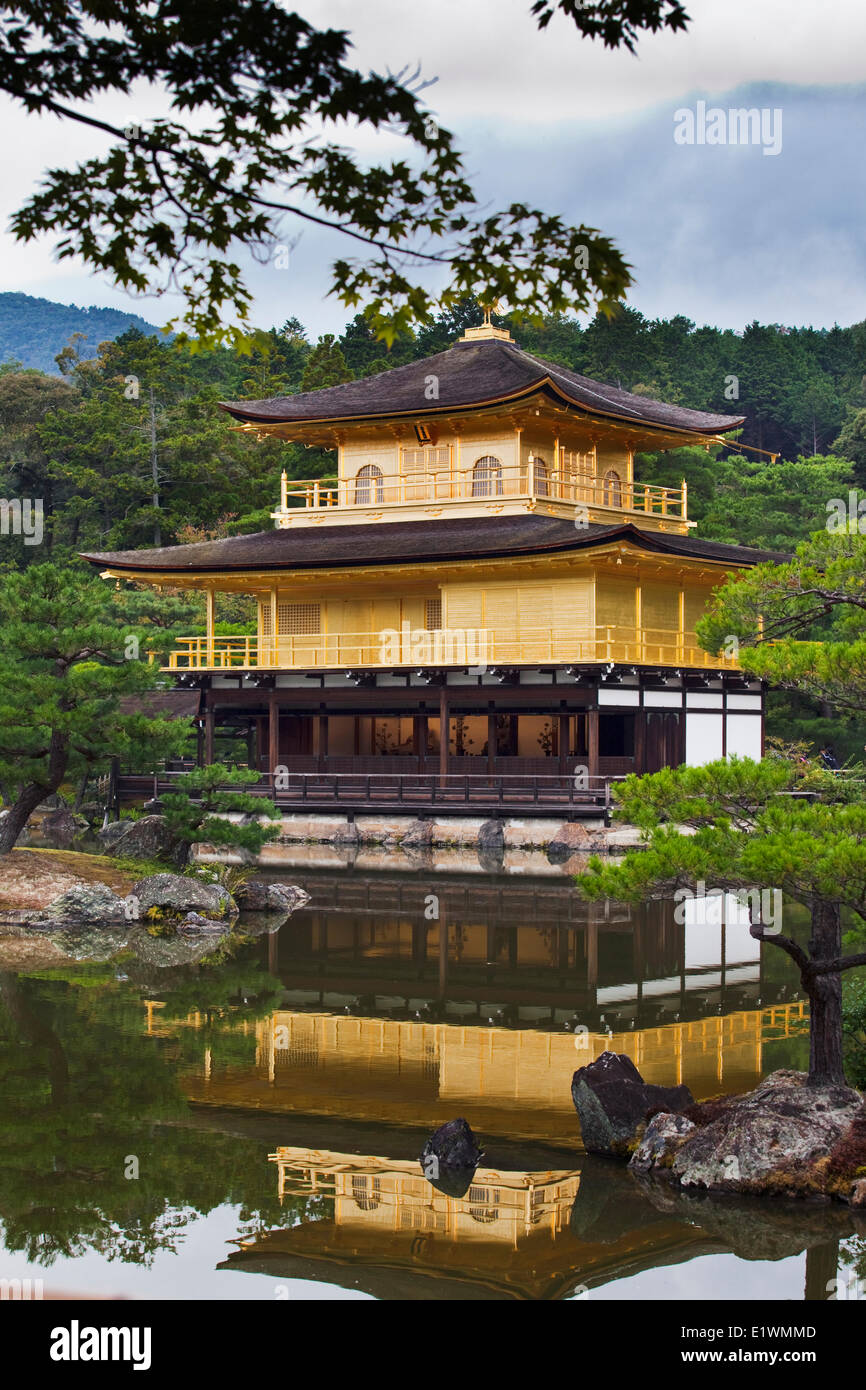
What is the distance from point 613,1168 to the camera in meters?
10.4

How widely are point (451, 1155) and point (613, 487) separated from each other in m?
33.9

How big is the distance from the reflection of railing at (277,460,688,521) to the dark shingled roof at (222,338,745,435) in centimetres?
180

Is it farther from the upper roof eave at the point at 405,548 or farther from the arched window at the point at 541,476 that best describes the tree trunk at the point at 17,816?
the arched window at the point at 541,476

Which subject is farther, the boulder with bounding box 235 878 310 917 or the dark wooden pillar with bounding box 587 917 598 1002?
the boulder with bounding box 235 878 310 917

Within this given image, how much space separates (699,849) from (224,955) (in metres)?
10.5

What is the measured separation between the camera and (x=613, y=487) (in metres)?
42.6

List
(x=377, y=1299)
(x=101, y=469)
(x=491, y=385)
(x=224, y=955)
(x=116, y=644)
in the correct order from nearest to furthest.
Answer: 1. (x=377, y=1299)
2. (x=224, y=955)
3. (x=116, y=644)
4. (x=491, y=385)
5. (x=101, y=469)

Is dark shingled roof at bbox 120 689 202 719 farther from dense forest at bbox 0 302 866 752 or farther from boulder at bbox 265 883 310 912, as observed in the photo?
boulder at bbox 265 883 310 912

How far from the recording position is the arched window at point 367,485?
41.6 meters

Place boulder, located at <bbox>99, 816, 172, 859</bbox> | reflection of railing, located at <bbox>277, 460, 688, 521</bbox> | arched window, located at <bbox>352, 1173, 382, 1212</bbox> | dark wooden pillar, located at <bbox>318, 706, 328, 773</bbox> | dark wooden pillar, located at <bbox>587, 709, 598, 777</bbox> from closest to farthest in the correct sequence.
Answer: arched window, located at <bbox>352, 1173, 382, 1212</bbox>, boulder, located at <bbox>99, 816, 172, 859</bbox>, dark wooden pillar, located at <bbox>587, 709, 598, 777</bbox>, reflection of railing, located at <bbox>277, 460, 688, 521</bbox>, dark wooden pillar, located at <bbox>318, 706, 328, 773</bbox>

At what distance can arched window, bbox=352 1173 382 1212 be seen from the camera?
31.7 ft

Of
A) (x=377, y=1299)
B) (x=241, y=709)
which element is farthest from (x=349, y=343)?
(x=377, y=1299)

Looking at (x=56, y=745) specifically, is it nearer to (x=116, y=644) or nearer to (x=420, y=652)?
(x=116, y=644)

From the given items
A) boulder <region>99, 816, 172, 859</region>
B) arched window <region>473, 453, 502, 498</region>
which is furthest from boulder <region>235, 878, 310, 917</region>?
arched window <region>473, 453, 502, 498</region>
